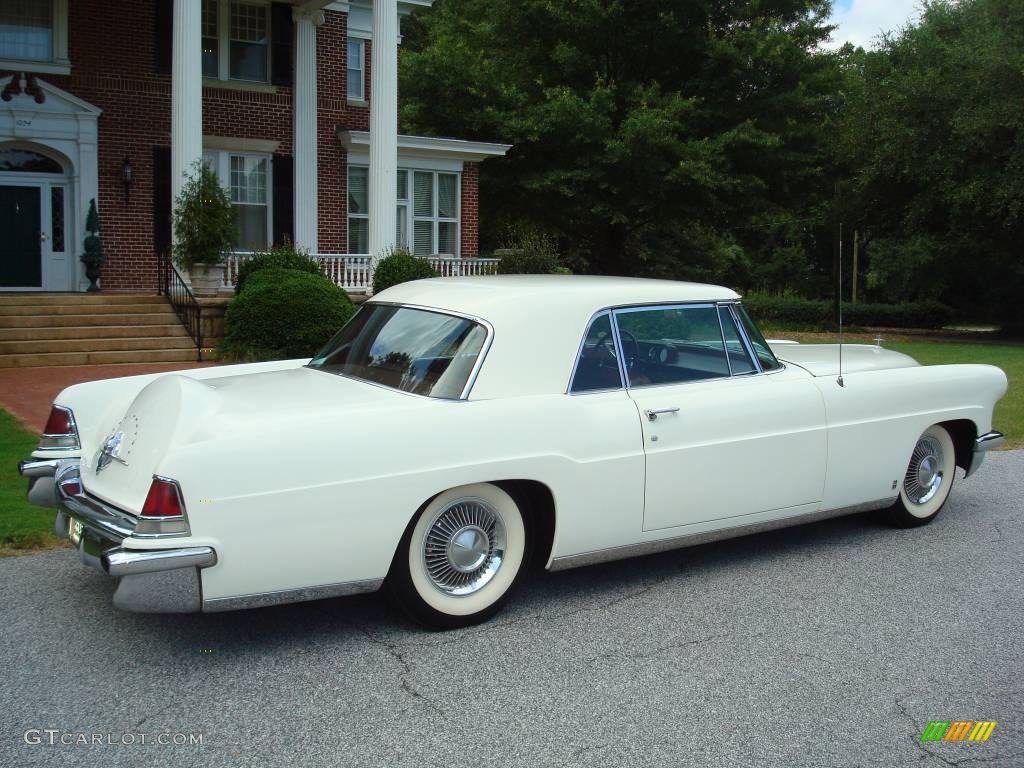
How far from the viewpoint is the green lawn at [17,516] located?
5.92m

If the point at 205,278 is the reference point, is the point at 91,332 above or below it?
below

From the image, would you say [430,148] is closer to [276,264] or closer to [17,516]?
[276,264]

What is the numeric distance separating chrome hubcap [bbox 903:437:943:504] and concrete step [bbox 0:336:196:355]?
463 inches

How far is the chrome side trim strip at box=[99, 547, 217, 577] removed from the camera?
→ 389 cm

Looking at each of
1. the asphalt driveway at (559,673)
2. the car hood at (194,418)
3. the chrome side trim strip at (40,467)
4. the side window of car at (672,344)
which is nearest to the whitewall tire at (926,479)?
the asphalt driveway at (559,673)

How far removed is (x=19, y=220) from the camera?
61.4 feet

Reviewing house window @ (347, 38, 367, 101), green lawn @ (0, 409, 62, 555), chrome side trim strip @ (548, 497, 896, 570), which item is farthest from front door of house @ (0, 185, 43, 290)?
chrome side trim strip @ (548, 497, 896, 570)

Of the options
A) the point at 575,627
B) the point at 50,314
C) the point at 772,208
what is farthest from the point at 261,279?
the point at 772,208

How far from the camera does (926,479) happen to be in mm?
6703

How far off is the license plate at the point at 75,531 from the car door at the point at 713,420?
2.60 metres

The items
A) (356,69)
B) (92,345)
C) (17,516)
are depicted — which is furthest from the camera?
(356,69)

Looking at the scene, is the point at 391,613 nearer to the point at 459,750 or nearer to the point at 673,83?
the point at 459,750

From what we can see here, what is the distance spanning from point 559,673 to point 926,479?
11.6ft

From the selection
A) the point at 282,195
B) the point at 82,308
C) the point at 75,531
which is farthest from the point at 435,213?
the point at 75,531
